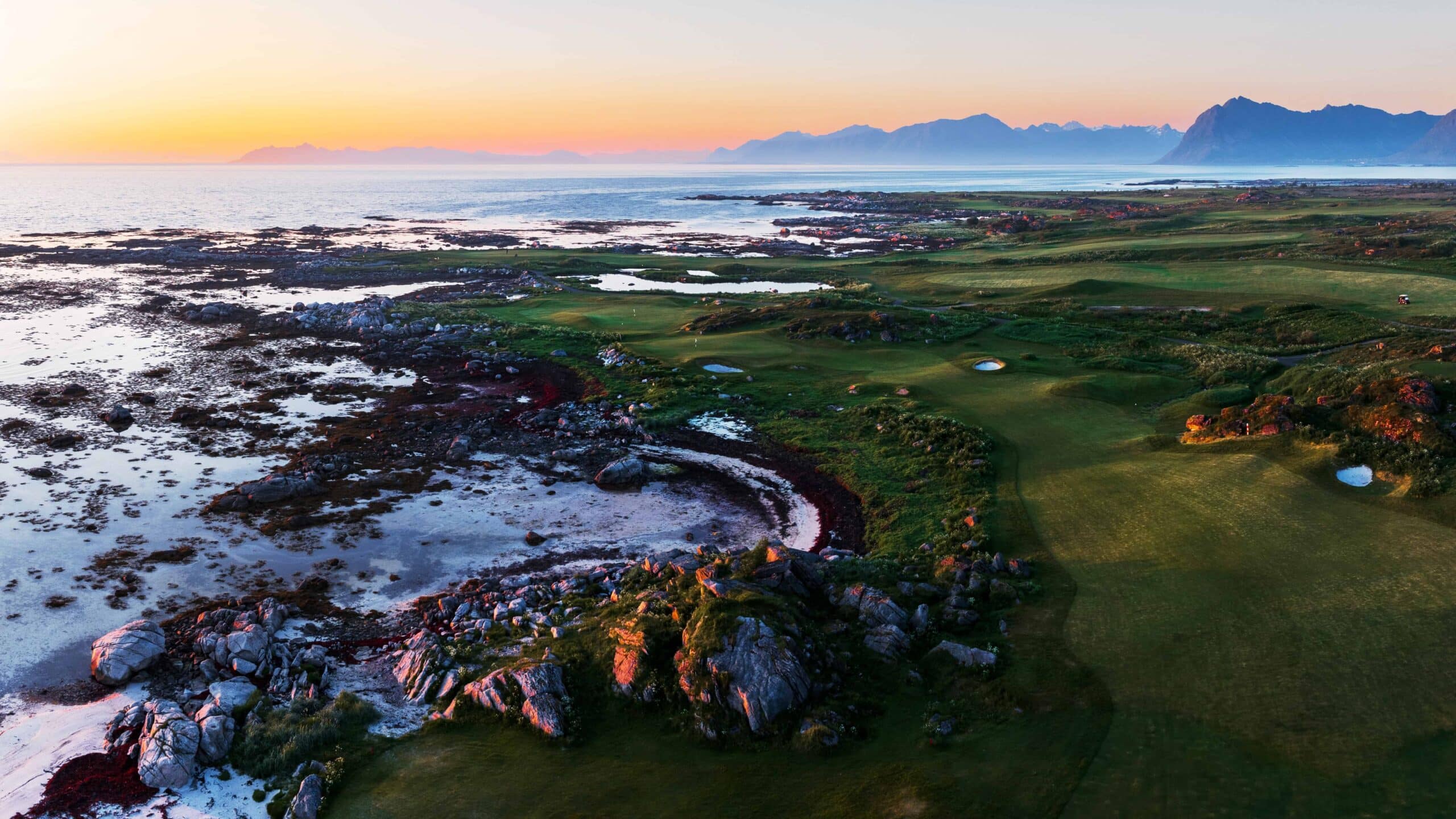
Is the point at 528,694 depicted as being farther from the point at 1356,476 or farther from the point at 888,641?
the point at 1356,476

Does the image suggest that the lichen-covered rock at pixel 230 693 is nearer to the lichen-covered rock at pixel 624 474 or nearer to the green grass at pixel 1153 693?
the green grass at pixel 1153 693

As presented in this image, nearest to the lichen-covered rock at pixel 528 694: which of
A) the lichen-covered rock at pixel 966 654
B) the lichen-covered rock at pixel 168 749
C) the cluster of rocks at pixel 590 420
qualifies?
the lichen-covered rock at pixel 168 749

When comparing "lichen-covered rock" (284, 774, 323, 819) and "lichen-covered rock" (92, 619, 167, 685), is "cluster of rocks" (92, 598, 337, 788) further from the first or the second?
"lichen-covered rock" (284, 774, 323, 819)

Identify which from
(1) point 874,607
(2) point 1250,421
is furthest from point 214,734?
(2) point 1250,421

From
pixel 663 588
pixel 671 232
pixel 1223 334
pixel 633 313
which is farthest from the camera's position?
pixel 671 232

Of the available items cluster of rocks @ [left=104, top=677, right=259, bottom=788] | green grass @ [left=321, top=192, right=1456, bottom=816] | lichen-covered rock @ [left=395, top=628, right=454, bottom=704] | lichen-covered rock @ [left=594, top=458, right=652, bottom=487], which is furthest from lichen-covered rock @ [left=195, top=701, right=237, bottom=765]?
lichen-covered rock @ [left=594, top=458, right=652, bottom=487]

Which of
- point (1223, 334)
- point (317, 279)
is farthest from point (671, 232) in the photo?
point (1223, 334)

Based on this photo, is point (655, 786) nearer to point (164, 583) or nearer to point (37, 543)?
point (164, 583)
